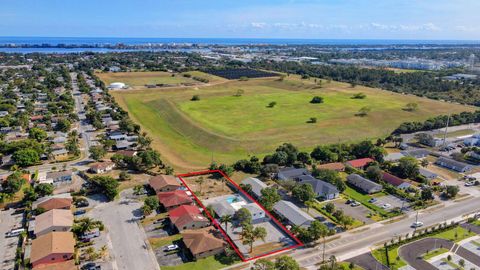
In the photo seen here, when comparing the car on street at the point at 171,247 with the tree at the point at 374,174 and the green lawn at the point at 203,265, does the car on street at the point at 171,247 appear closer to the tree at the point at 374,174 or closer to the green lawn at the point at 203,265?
the green lawn at the point at 203,265

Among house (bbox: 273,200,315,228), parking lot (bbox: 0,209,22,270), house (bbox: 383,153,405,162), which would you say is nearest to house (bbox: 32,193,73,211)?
parking lot (bbox: 0,209,22,270)

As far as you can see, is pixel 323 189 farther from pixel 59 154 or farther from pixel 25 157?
pixel 25 157

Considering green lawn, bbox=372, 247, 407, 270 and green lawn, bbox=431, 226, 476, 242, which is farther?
green lawn, bbox=431, 226, 476, 242

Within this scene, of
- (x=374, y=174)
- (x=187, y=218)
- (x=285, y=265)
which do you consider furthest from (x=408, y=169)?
(x=187, y=218)

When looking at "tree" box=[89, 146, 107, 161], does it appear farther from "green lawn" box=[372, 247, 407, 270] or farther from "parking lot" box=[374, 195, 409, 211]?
"green lawn" box=[372, 247, 407, 270]

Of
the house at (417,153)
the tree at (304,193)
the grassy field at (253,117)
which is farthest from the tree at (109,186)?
the house at (417,153)
